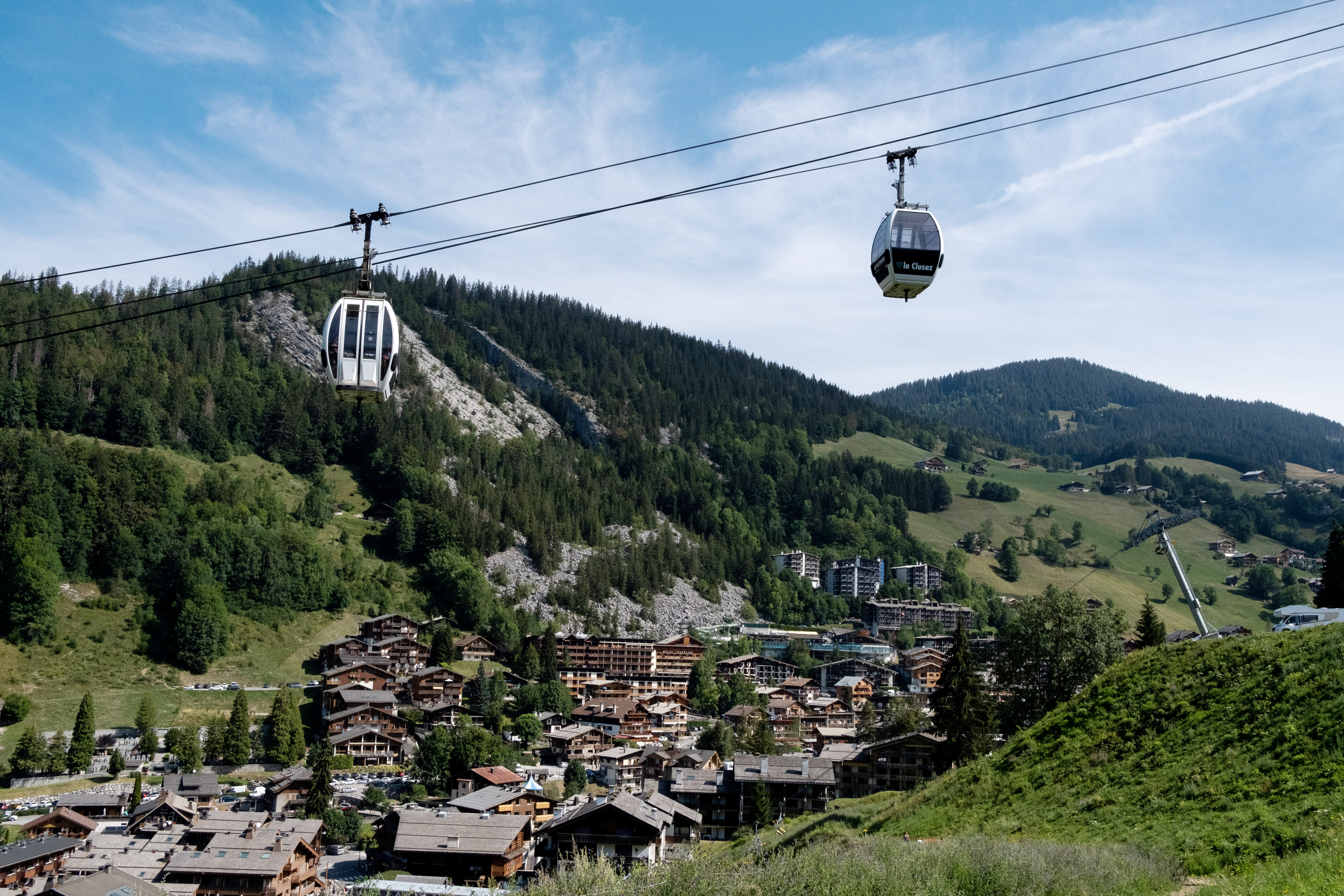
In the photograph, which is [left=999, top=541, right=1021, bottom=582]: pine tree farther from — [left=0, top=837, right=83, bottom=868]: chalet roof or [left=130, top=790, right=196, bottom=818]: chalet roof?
[left=0, top=837, right=83, bottom=868]: chalet roof

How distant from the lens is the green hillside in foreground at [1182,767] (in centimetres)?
1723

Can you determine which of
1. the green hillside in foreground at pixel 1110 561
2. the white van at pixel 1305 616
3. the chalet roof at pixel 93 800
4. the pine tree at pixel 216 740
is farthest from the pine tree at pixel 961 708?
the green hillside in foreground at pixel 1110 561

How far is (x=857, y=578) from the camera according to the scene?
153m

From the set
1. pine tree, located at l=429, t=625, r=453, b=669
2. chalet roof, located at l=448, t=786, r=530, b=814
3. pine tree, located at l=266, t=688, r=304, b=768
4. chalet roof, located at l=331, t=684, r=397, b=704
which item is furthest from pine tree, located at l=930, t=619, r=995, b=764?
pine tree, located at l=429, t=625, r=453, b=669

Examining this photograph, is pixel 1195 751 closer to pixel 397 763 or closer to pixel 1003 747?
pixel 1003 747

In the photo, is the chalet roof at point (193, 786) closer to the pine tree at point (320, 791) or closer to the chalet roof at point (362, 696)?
the pine tree at point (320, 791)

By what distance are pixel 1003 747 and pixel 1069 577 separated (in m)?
136

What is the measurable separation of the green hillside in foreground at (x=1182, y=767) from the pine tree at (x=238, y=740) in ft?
151

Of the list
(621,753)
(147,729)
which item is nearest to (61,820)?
(147,729)

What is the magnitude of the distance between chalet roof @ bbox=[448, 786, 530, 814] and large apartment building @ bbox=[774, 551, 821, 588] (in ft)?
334

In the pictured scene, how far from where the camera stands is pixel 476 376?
18938cm

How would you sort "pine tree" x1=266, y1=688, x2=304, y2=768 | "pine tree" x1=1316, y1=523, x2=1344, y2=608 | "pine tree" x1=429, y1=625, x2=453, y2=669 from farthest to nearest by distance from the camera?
1. "pine tree" x1=429, y1=625, x2=453, y2=669
2. "pine tree" x1=266, y1=688, x2=304, y2=768
3. "pine tree" x1=1316, y1=523, x2=1344, y2=608

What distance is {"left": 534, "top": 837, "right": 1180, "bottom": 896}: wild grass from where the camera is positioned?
14.3 metres

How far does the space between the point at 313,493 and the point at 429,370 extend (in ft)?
211
